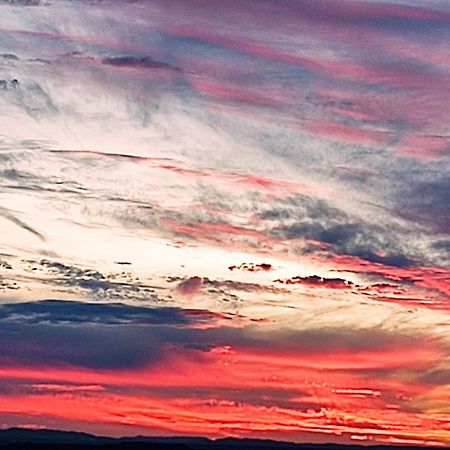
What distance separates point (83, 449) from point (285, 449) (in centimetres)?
6976

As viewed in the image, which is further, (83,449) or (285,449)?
(285,449)

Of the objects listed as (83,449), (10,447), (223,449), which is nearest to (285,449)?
(223,449)

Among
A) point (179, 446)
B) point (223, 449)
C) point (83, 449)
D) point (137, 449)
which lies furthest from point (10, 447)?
point (223, 449)

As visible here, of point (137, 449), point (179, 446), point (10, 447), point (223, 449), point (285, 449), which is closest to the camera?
point (10, 447)

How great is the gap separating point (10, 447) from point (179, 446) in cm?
4672

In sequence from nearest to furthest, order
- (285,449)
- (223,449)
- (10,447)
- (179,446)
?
1. (10,447)
2. (179,446)
3. (285,449)
4. (223,449)

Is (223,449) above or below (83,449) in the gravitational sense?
below

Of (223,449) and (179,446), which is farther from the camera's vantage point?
(223,449)

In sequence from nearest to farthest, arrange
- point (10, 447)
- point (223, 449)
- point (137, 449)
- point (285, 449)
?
point (10, 447), point (137, 449), point (285, 449), point (223, 449)

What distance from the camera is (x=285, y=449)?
116m

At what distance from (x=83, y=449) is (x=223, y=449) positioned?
237 ft

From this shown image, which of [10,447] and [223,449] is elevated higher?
[10,447]

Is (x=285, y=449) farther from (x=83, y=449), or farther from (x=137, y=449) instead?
(x=83, y=449)

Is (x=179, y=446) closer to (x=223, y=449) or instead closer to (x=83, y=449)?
(x=83, y=449)
